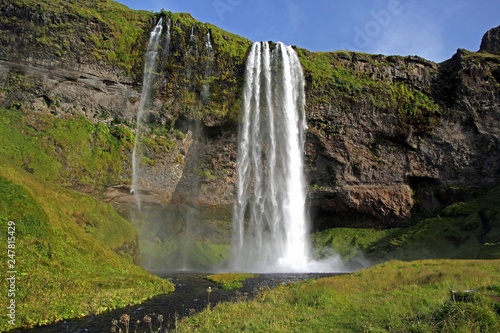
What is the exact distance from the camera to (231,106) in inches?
2303

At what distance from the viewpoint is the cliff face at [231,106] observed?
50844 mm

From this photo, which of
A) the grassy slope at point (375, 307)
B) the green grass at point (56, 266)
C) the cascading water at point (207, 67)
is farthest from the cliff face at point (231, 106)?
the grassy slope at point (375, 307)

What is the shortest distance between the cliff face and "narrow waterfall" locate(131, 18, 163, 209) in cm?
91

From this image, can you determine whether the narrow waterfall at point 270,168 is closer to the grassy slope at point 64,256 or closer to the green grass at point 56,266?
the grassy slope at point 64,256

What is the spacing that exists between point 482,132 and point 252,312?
2528 inches

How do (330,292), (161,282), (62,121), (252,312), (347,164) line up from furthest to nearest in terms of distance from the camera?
(347,164) < (62,121) < (161,282) < (330,292) < (252,312)

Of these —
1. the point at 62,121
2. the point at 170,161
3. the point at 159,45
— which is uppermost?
the point at 159,45

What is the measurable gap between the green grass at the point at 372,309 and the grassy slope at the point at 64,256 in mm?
6439

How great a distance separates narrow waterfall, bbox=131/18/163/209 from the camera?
53.1m

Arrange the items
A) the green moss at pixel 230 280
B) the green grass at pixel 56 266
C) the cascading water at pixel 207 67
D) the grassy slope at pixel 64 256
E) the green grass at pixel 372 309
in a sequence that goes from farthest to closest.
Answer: the cascading water at pixel 207 67 < the green moss at pixel 230 280 < the grassy slope at pixel 64 256 < the green grass at pixel 56 266 < the green grass at pixel 372 309

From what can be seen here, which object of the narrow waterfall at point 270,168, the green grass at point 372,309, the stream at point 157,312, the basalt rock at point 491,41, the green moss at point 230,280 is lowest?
the green moss at point 230,280

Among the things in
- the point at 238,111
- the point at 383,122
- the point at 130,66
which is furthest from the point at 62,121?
the point at 383,122

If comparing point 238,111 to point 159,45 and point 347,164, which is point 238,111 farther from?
point 347,164

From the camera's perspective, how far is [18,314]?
14.8m
